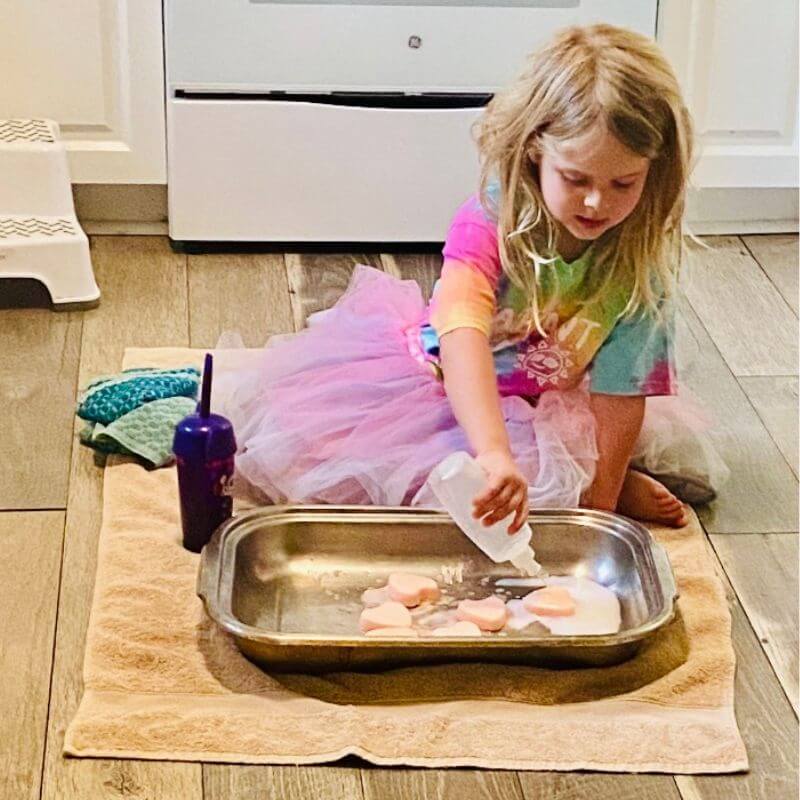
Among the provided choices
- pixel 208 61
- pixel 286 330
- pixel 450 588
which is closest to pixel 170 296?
pixel 286 330

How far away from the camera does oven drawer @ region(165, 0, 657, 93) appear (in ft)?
7.33

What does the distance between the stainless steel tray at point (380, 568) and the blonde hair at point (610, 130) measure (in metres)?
0.25

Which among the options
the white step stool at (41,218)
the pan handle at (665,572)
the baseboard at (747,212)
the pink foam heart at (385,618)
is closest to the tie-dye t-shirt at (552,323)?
the pan handle at (665,572)

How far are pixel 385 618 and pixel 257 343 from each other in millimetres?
786

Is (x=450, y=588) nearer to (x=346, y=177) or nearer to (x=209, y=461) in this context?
(x=209, y=461)

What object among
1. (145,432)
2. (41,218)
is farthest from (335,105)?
(145,432)

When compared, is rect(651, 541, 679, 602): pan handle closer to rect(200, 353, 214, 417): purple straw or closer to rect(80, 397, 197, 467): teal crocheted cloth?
rect(200, 353, 214, 417): purple straw

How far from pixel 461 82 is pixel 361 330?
25.8 inches

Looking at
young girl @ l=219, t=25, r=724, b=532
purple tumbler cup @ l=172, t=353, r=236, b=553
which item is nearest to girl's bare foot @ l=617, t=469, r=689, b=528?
young girl @ l=219, t=25, r=724, b=532

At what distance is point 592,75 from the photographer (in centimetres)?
147

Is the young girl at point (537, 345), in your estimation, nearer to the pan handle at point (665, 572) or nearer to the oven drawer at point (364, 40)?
the pan handle at point (665, 572)

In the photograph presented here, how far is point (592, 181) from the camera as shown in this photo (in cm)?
149

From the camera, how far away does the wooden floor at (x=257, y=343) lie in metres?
1.29

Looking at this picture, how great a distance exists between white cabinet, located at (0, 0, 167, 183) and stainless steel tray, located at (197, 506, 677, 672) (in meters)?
1.01
